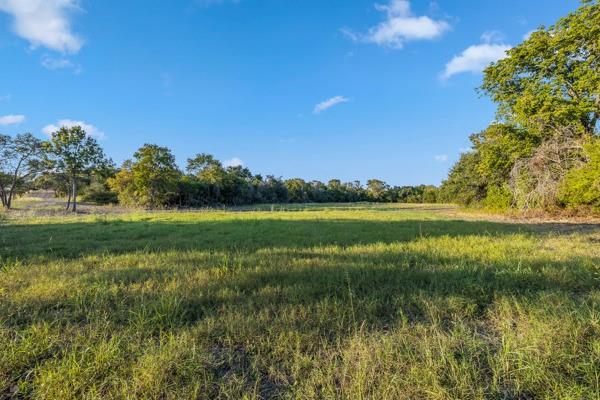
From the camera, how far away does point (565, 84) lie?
1705 centimetres

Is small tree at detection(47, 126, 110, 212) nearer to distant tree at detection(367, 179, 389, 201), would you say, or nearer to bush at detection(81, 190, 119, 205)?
bush at detection(81, 190, 119, 205)

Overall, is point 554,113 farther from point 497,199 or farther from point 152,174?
point 152,174

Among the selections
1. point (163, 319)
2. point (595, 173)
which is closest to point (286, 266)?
point (163, 319)

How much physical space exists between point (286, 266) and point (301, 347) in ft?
8.42

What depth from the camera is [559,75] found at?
55.5ft

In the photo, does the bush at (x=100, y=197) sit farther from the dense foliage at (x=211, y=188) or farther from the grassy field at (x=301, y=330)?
the grassy field at (x=301, y=330)

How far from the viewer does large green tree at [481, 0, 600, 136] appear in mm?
15344

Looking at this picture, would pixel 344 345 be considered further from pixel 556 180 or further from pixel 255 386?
pixel 556 180

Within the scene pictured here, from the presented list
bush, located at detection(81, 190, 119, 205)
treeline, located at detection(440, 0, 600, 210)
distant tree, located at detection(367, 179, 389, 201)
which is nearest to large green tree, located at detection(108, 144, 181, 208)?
bush, located at detection(81, 190, 119, 205)

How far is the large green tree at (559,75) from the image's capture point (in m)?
15.3

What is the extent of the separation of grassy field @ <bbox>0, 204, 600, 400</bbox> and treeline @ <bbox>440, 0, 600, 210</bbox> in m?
13.9

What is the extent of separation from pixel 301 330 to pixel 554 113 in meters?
20.6

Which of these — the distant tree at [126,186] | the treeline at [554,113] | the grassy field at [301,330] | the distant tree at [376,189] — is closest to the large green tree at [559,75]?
the treeline at [554,113]

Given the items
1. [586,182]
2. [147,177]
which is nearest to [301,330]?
[586,182]
